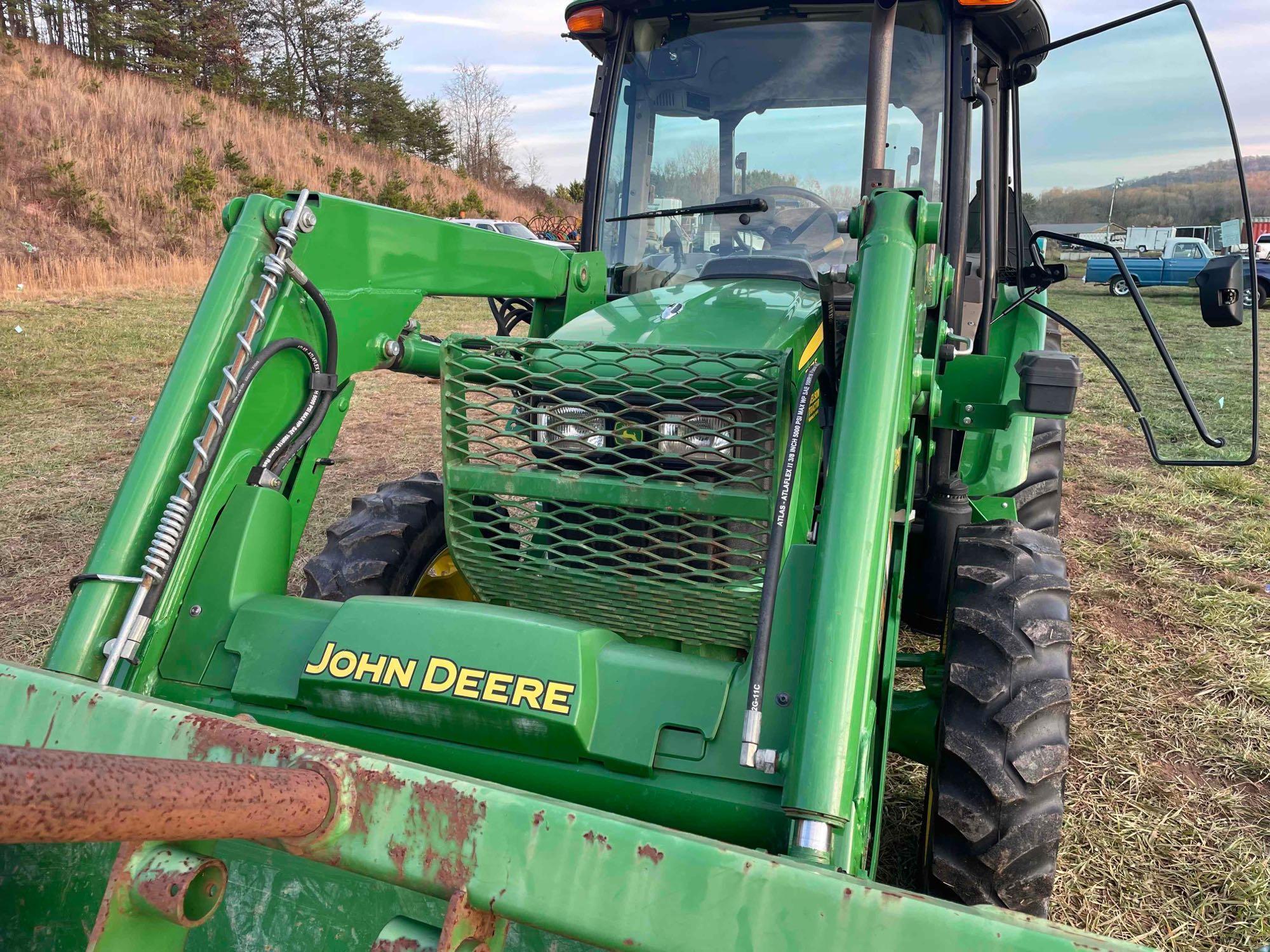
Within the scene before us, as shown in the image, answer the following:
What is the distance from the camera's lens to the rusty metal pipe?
0.98 meters

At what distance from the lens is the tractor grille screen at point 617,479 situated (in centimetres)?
227

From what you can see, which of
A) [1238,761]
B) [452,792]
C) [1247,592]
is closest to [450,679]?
[452,792]

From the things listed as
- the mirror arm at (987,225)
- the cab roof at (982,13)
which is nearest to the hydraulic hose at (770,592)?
the mirror arm at (987,225)

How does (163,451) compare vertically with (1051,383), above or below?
below

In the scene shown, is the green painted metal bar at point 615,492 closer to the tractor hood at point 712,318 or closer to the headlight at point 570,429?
the headlight at point 570,429

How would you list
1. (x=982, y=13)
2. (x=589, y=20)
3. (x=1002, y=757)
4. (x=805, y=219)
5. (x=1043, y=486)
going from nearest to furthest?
(x=1002, y=757)
(x=982, y=13)
(x=805, y=219)
(x=589, y=20)
(x=1043, y=486)

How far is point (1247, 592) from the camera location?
4.49 m

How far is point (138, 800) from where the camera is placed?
1073mm

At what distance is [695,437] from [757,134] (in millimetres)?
1474

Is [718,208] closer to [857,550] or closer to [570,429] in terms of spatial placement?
[570,429]

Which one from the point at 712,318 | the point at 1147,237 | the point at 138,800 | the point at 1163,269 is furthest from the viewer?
the point at 1163,269

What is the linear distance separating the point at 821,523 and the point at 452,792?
2.69 feet

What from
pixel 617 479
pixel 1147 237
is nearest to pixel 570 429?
pixel 617 479

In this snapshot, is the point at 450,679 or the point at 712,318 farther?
the point at 712,318
